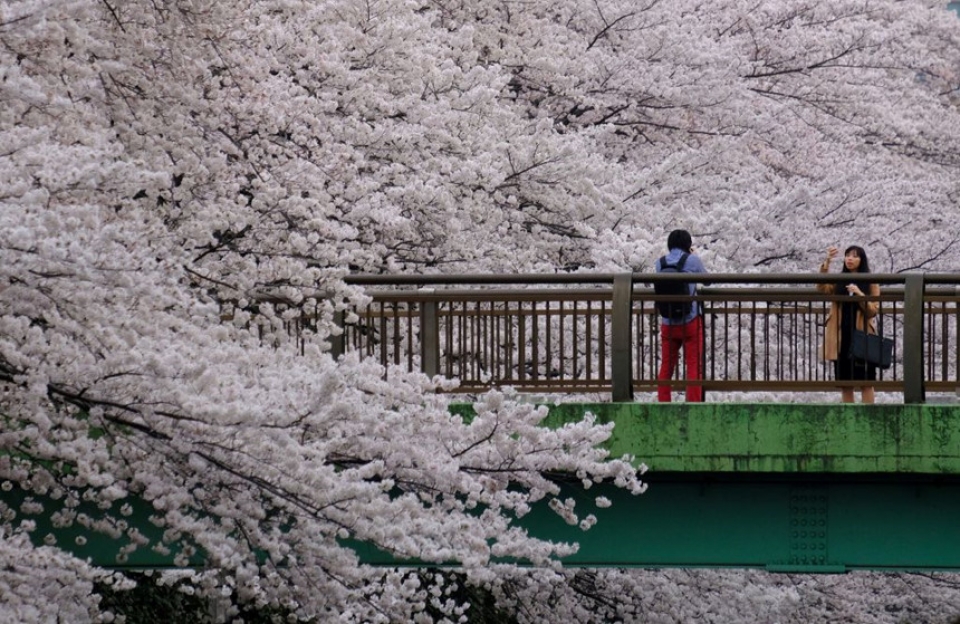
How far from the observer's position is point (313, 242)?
38.3 ft

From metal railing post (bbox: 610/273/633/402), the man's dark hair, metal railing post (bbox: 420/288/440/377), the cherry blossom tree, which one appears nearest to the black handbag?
the man's dark hair

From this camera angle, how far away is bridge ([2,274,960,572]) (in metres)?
13.0

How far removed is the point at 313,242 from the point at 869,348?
4228 mm

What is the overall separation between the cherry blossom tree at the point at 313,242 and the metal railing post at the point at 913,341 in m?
2.16

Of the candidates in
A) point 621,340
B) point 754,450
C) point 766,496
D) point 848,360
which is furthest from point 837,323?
point 621,340

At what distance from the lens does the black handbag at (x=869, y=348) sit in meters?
13.4

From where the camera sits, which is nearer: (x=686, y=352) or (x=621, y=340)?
(x=621, y=340)

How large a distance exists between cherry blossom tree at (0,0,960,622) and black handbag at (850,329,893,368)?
208cm

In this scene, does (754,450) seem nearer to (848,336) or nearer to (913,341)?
(848,336)

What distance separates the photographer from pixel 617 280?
529 inches

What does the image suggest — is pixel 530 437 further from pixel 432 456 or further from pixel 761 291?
pixel 761 291

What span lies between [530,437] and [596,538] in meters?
2.65

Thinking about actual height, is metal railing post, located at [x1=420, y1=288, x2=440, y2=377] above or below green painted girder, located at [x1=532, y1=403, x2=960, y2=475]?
above

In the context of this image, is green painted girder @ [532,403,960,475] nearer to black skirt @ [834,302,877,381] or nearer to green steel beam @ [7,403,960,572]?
green steel beam @ [7,403,960,572]
